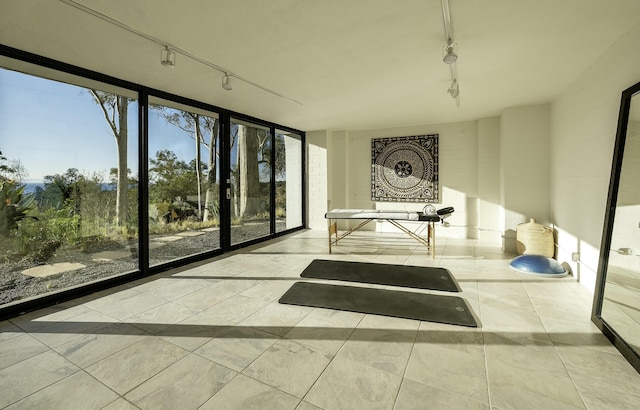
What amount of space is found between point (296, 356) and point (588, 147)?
362 centimetres

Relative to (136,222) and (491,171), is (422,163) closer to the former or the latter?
(491,171)

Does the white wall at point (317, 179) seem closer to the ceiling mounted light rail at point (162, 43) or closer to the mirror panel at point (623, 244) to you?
the ceiling mounted light rail at point (162, 43)

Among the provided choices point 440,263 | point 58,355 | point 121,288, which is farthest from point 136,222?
point 440,263

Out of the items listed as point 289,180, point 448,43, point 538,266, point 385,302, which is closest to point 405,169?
point 289,180

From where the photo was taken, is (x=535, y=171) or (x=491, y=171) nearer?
(x=535, y=171)

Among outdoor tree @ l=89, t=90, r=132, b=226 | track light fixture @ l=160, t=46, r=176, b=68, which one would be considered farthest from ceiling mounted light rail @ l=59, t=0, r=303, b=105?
outdoor tree @ l=89, t=90, r=132, b=226

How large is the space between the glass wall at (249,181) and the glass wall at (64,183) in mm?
1606

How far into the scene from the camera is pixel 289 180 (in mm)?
6680

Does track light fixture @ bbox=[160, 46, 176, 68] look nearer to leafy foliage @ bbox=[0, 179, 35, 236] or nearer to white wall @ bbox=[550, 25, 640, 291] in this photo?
leafy foliage @ bbox=[0, 179, 35, 236]

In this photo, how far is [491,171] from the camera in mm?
5457

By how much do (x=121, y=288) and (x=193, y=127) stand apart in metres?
2.33

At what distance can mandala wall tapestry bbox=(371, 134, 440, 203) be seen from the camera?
19.8 ft

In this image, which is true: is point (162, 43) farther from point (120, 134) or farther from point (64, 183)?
point (64, 183)

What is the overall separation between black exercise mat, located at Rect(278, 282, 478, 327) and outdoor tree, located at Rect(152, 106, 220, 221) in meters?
2.17
